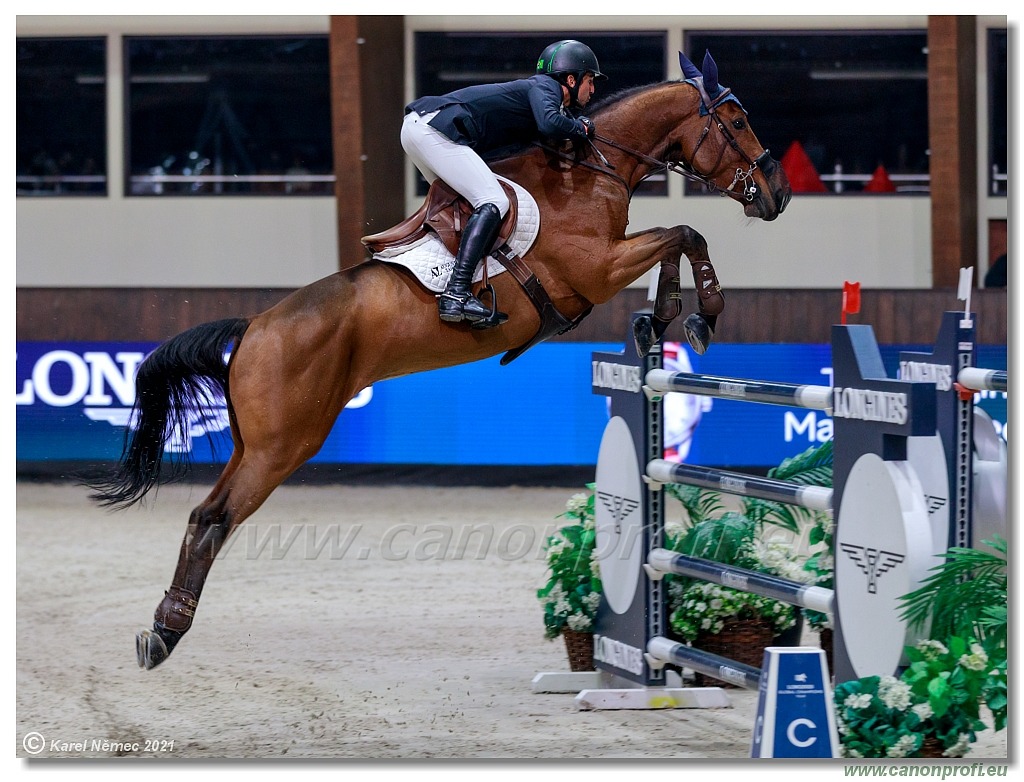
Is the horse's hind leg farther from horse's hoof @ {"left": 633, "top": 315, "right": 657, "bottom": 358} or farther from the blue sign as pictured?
the blue sign

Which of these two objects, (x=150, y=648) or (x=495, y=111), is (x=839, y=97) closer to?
(x=495, y=111)

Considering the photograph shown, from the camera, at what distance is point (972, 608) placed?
9.80ft

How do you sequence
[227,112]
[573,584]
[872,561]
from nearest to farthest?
[872,561], [573,584], [227,112]

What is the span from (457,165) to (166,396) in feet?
3.62

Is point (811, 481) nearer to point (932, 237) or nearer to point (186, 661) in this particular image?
point (186, 661)

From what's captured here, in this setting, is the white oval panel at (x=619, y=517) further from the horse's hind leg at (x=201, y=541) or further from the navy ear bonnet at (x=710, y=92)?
the horse's hind leg at (x=201, y=541)

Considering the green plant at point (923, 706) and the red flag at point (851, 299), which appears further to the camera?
the red flag at point (851, 299)

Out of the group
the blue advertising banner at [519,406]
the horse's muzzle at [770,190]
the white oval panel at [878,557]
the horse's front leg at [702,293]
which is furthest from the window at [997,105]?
the white oval panel at [878,557]

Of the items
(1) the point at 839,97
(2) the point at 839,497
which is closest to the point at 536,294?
(2) the point at 839,497

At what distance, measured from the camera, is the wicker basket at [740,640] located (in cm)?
421

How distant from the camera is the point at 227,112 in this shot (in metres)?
8.91

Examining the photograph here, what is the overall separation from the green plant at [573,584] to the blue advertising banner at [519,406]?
301 cm

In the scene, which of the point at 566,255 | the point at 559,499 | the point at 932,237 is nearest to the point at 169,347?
the point at 566,255

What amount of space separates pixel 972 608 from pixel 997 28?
5649mm
